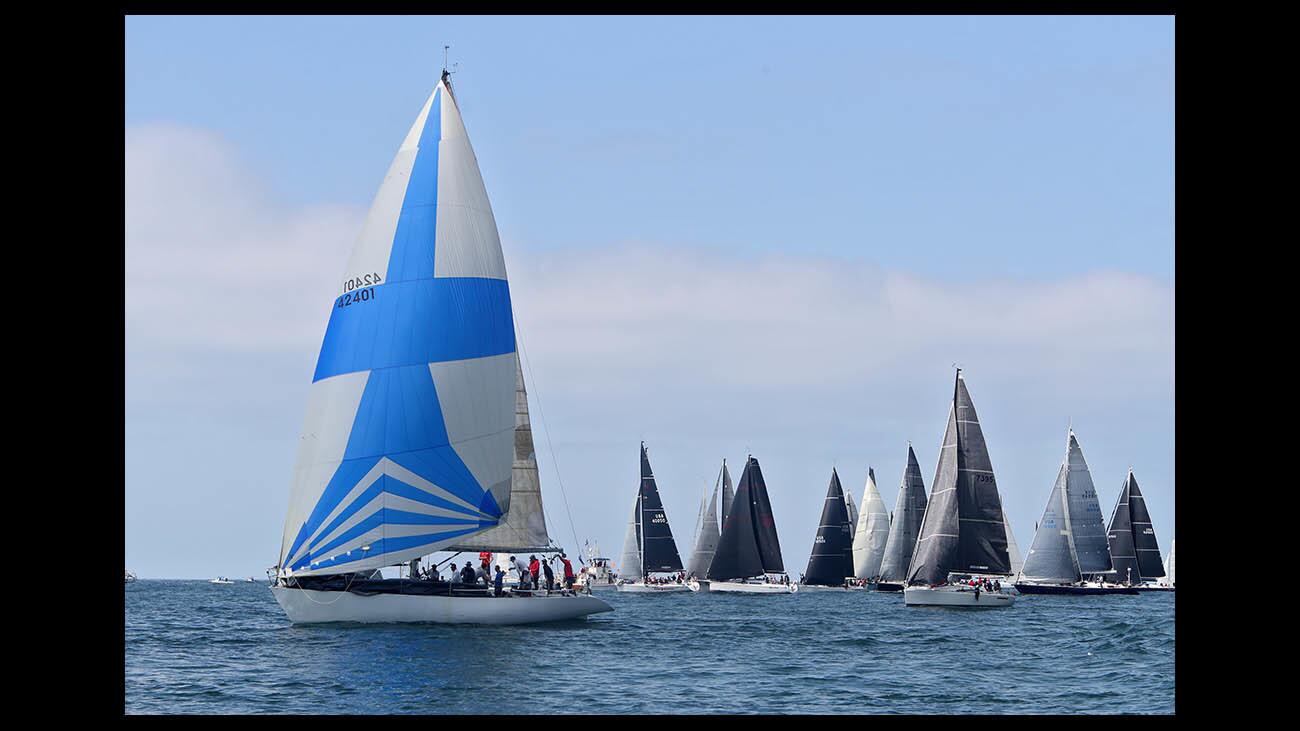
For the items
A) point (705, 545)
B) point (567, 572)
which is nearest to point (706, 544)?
point (705, 545)

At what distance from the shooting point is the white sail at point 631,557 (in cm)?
10856

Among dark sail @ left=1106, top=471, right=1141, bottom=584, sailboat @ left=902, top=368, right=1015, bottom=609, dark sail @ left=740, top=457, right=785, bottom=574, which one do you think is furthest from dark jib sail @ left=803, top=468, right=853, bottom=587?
sailboat @ left=902, top=368, right=1015, bottom=609

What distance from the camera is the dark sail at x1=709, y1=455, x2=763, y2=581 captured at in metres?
98.9

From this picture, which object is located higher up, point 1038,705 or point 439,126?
point 439,126

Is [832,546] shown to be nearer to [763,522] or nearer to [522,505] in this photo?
[763,522]

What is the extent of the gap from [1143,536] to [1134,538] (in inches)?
32.0

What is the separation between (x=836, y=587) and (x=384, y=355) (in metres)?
72.8

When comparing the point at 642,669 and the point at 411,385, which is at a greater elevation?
the point at 411,385

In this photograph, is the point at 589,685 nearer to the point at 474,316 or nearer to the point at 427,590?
the point at 427,590

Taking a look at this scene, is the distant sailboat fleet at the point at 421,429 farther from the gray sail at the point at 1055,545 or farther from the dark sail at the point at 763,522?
the dark sail at the point at 763,522

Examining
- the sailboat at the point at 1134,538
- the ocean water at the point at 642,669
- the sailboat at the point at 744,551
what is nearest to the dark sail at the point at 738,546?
the sailboat at the point at 744,551

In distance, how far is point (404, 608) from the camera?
129 ft
